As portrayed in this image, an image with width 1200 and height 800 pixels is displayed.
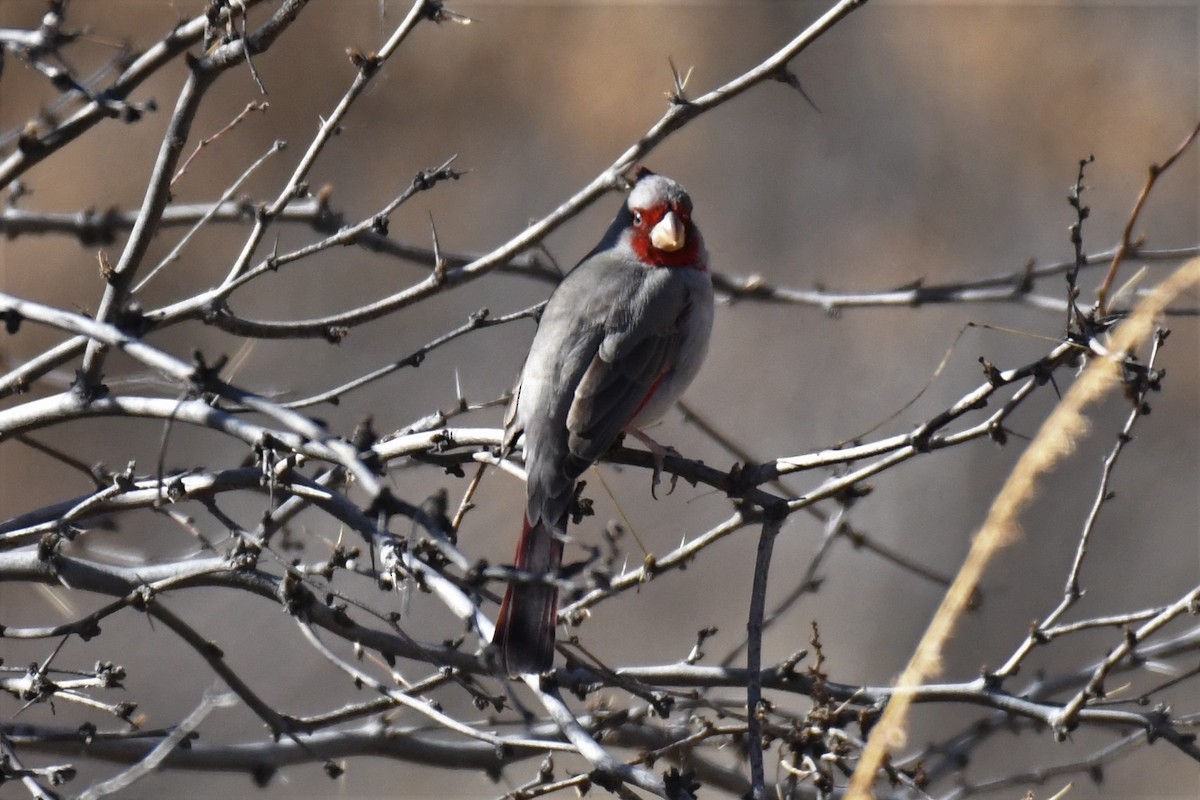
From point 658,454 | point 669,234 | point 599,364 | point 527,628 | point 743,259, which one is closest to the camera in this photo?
point 527,628

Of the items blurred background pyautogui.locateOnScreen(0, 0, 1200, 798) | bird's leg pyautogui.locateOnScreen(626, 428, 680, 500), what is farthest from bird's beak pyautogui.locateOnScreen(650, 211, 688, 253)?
blurred background pyautogui.locateOnScreen(0, 0, 1200, 798)

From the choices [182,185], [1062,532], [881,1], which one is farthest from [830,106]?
[182,185]

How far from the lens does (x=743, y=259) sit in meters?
9.46

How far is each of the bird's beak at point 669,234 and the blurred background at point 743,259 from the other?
3.45 metres

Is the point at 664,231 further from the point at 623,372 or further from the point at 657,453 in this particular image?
the point at 657,453

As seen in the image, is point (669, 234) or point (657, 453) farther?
point (669, 234)

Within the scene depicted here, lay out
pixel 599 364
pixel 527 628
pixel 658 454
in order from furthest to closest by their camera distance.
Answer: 1. pixel 599 364
2. pixel 658 454
3. pixel 527 628

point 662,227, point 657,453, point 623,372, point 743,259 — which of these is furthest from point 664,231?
point 743,259

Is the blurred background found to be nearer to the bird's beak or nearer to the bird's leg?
the bird's beak

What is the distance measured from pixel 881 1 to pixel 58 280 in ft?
21.4

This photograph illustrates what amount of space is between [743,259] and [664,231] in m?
5.25

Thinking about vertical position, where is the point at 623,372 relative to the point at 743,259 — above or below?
below

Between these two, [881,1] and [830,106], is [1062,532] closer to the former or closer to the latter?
[830,106]

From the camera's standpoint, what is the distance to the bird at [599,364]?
3284 millimetres
